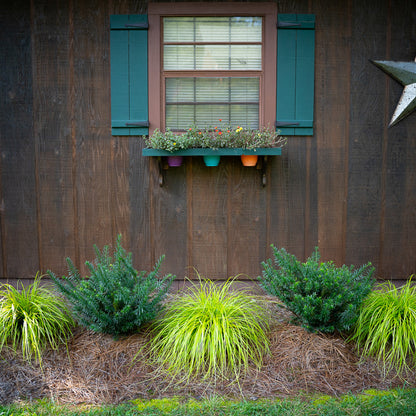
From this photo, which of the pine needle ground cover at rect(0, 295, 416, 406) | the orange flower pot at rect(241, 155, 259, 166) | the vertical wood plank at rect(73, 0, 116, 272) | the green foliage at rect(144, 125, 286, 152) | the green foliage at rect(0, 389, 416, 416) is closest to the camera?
the green foliage at rect(0, 389, 416, 416)

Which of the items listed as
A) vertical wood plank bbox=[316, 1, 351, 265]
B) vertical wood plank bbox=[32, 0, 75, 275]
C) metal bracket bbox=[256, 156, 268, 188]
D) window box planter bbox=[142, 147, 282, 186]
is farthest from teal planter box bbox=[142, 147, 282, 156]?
vertical wood plank bbox=[32, 0, 75, 275]

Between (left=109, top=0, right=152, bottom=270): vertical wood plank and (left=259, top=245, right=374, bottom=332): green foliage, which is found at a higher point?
(left=109, top=0, right=152, bottom=270): vertical wood plank

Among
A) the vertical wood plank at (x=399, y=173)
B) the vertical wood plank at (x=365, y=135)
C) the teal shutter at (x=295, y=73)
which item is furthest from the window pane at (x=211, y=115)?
the vertical wood plank at (x=399, y=173)

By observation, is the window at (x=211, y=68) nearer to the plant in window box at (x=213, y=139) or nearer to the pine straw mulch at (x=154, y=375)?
the plant in window box at (x=213, y=139)

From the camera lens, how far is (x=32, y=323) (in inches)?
97.6

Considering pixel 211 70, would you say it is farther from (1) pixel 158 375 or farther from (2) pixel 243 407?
(2) pixel 243 407

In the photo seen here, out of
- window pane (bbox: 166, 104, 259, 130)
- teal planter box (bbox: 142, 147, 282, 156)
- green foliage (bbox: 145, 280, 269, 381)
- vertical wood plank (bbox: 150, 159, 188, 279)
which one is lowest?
green foliage (bbox: 145, 280, 269, 381)

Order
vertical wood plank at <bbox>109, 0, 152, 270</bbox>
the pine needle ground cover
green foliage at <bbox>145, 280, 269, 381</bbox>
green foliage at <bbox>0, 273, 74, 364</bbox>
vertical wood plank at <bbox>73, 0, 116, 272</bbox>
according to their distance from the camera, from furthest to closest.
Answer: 1. vertical wood plank at <bbox>109, 0, 152, 270</bbox>
2. vertical wood plank at <bbox>73, 0, 116, 272</bbox>
3. green foliage at <bbox>0, 273, 74, 364</bbox>
4. green foliage at <bbox>145, 280, 269, 381</bbox>
5. the pine needle ground cover

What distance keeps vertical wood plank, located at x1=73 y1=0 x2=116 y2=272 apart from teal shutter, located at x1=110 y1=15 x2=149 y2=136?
8 cm

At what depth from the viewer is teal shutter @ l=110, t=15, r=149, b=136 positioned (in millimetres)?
3418

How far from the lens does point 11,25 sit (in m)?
3.48

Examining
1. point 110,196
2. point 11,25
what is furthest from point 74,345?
point 11,25

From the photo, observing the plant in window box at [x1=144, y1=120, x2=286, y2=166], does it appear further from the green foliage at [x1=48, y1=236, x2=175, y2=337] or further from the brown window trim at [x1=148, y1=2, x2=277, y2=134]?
the green foliage at [x1=48, y1=236, x2=175, y2=337]

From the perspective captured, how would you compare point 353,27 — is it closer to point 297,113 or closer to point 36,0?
point 297,113
